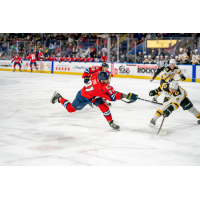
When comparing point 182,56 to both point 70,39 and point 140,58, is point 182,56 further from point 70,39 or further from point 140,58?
point 70,39

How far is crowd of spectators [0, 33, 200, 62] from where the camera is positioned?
17.0 metres

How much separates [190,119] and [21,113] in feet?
11.7

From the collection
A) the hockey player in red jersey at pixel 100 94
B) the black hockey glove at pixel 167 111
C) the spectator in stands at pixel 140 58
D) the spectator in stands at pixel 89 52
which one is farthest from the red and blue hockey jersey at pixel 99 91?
the spectator in stands at pixel 89 52

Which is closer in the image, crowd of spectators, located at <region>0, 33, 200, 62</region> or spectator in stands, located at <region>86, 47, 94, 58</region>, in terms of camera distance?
crowd of spectators, located at <region>0, 33, 200, 62</region>

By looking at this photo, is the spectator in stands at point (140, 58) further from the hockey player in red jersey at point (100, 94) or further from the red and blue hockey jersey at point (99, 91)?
the red and blue hockey jersey at point (99, 91)

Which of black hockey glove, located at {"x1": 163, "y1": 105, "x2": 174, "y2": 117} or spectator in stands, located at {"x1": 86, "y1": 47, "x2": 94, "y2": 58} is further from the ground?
spectator in stands, located at {"x1": 86, "y1": 47, "x2": 94, "y2": 58}

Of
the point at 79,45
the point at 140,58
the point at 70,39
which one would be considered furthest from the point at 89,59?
the point at 140,58

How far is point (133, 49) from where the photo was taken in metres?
17.2

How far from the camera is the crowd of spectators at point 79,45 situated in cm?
1695

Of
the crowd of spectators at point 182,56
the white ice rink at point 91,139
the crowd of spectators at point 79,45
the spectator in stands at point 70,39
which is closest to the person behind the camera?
the white ice rink at point 91,139

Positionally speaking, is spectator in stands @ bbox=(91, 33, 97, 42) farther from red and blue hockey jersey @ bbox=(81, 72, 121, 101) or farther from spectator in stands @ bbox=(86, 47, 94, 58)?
red and blue hockey jersey @ bbox=(81, 72, 121, 101)

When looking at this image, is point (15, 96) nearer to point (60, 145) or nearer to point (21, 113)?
point (21, 113)

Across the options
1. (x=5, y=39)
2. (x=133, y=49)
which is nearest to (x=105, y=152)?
(x=133, y=49)

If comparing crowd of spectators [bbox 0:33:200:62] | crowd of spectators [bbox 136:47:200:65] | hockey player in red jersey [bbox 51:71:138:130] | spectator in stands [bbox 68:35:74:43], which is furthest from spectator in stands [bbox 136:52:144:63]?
hockey player in red jersey [bbox 51:71:138:130]
